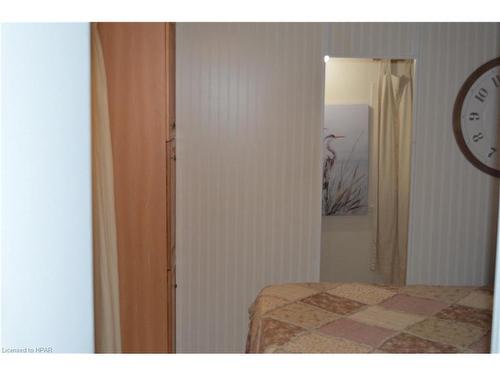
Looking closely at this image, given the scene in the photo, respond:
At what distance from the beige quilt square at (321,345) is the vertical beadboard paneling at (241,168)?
1.57m

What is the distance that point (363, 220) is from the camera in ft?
14.3

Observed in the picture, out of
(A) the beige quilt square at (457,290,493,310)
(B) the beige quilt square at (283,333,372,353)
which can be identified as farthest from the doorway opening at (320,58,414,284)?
(B) the beige quilt square at (283,333,372,353)

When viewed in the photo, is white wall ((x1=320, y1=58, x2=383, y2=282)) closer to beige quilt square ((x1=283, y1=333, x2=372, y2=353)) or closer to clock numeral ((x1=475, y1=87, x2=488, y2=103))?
clock numeral ((x1=475, y1=87, x2=488, y2=103))

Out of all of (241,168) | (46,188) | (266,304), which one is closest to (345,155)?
(241,168)

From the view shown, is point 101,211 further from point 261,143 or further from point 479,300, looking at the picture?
point 261,143

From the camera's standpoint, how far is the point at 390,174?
4.25m

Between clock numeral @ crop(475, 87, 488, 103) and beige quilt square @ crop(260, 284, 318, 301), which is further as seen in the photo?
clock numeral @ crop(475, 87, 488, 103)

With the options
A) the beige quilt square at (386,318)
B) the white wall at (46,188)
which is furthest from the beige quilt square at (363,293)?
the white wall at (46,188)

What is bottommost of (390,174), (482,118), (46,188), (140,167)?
(390,174)

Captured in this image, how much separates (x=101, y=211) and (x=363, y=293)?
131 cm

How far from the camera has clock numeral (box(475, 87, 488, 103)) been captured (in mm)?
3641

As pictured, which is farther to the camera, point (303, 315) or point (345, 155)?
point (345, 155)

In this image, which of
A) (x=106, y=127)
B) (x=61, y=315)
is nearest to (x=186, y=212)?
(x=106, y=127)
